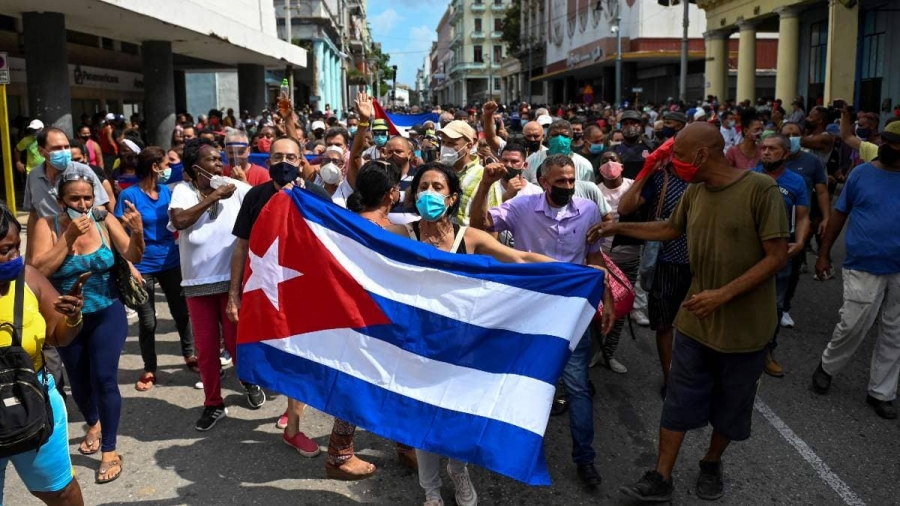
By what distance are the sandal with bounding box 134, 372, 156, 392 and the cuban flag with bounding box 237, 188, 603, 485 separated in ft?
6.89

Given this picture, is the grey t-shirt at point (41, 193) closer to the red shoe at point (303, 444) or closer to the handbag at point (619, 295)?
the red shoe at point (303, 444)

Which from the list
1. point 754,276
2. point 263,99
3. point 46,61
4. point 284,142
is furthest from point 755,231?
point 263,99

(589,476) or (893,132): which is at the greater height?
(893,132)

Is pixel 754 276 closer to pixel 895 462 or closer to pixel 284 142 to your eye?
pixel 895 462

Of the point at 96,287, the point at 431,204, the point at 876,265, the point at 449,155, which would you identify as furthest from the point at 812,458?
the point at 96,287

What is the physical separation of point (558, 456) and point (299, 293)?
5.96 feet

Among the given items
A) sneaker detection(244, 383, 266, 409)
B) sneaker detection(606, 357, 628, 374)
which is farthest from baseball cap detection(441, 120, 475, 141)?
sneaker detection(244, 383, 266, 409)

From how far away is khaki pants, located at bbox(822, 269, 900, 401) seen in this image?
526cm

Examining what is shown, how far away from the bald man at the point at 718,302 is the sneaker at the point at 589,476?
0.20 metres

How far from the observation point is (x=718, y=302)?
3.81 metres

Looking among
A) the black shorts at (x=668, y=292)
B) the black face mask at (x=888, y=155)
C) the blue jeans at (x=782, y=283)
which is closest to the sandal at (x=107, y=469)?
the black shorts at (x=668, y=292)

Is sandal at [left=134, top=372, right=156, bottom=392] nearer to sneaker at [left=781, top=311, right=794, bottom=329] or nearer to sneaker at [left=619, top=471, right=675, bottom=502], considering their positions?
sneaker at [left=619, top=471, right=675, bottom=502]

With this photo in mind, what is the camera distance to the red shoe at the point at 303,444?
4711 millimetres

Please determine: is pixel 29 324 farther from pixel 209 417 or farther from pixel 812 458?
pixel 812 458
